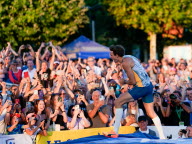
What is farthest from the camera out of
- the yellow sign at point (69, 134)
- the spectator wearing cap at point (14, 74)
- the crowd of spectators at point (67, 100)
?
the spectator wearing cap at point (14, 74)

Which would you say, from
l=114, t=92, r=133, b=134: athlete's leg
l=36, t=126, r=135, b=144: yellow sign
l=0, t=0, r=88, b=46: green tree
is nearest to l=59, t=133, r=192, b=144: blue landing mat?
l=114, t=92, r=133, b=134: athlete's leg

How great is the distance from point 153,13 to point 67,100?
2006 cm

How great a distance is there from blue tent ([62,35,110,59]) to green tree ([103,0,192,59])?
20.3 ft

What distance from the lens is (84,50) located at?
26.5 metres

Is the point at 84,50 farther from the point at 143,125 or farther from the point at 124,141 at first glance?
the point at 124,141

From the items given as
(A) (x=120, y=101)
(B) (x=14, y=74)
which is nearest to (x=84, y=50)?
(B) (x=14, y=74)

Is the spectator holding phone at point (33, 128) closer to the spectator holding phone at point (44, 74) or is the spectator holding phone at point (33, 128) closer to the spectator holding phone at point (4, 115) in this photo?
the spectator holding phone at point (4, 115)

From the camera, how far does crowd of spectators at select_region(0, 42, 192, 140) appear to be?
1158cm

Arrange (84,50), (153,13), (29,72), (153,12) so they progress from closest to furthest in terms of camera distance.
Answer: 1. (29,72)
2. (84,50)
3. (153,12)
4. (153,13)

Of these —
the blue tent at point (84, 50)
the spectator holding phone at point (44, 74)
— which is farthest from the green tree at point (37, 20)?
the spectator holding phone at point (44, 74)

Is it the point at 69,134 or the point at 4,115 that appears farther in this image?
the point at 69,134

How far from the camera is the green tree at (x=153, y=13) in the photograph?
106 feet

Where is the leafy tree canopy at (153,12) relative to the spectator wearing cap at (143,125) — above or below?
above

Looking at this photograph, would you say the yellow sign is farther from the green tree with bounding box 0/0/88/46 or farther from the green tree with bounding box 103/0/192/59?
the green tree with bounding box 103/0/192/59
